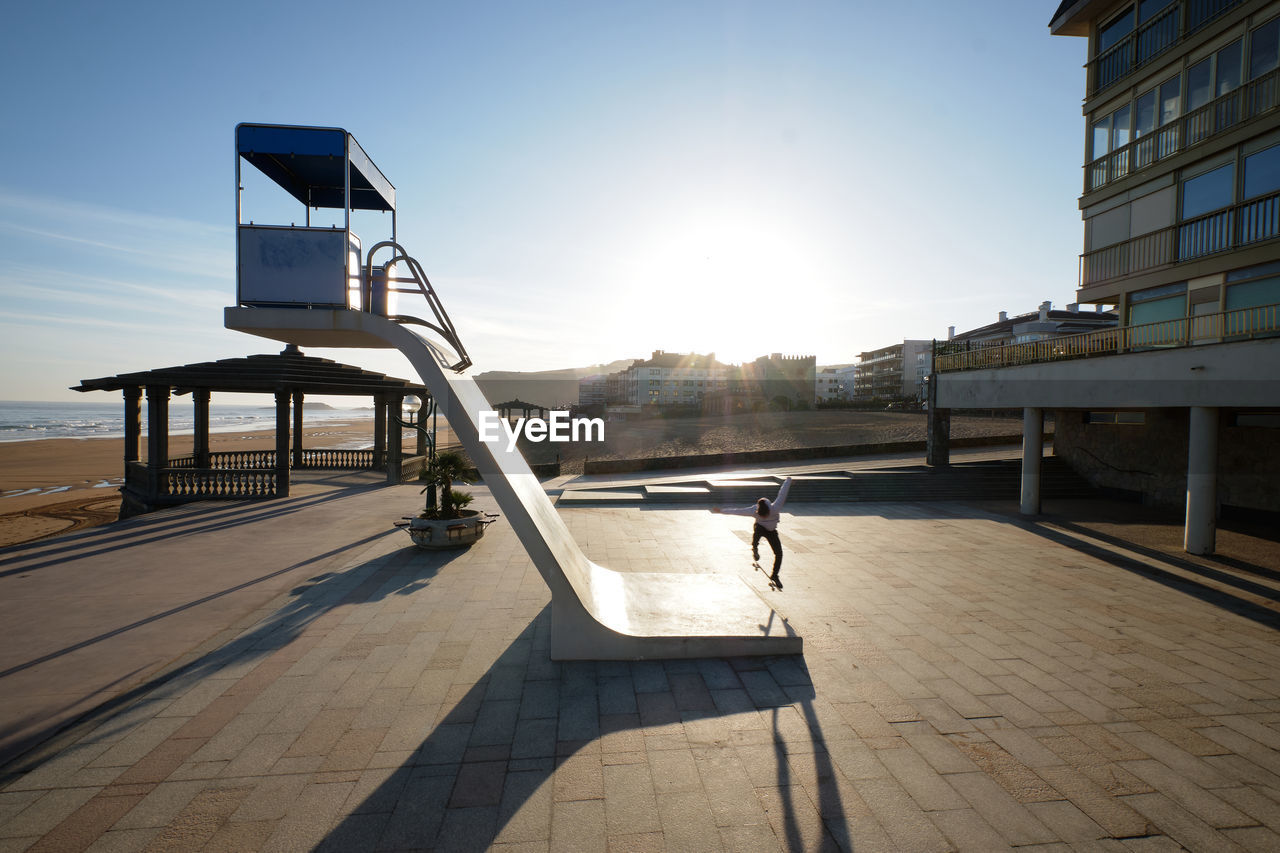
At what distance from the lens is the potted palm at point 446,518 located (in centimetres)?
1155

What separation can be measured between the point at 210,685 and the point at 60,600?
521cm

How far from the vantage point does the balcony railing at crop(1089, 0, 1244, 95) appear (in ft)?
48.1

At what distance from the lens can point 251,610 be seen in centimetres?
827

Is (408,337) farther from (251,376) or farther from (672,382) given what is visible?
(672,382)

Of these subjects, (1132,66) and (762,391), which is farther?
(762,391)

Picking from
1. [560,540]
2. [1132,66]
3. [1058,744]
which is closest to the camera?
[1058,744]

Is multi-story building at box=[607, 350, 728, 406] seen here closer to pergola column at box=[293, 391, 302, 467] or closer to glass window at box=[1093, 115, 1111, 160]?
pergola column at box=[293, 391, 302, 467]

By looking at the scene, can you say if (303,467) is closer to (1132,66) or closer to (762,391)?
(1132,66)

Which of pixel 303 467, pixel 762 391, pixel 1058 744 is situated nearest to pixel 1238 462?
pixel 1058 744

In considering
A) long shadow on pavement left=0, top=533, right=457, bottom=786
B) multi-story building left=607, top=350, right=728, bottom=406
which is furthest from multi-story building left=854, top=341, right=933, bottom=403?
long shadow on pavement left=0, top=533, right=457, bottom=786

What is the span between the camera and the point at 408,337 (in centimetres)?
644

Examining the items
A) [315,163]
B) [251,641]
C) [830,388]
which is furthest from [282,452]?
[830,388]

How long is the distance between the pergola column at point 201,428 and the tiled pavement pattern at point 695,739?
14.8 m

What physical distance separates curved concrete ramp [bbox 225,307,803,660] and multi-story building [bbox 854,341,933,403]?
109m
